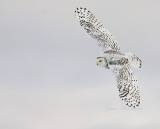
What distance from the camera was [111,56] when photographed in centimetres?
1248

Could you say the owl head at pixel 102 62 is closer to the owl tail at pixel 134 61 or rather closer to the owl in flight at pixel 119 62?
the owl in flight at pixel 119 62

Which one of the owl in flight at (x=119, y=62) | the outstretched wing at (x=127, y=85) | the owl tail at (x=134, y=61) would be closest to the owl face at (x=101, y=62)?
the owl in flight at (x=119, y=62)

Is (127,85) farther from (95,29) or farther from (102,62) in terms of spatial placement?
(95,29)

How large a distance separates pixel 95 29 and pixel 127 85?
7.04 ft

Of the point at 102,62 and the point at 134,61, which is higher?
the point at 134,61

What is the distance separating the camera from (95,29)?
13.8m

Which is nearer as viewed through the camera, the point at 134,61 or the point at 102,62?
the point at 102,62

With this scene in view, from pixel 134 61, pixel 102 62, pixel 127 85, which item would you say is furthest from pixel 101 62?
pixel 127 85

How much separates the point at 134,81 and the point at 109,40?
1.47m

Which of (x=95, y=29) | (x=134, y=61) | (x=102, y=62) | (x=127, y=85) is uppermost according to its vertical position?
(x=95, y=29)

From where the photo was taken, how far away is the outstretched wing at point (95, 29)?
13.1m

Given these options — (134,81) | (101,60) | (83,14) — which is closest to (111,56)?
(101,60)

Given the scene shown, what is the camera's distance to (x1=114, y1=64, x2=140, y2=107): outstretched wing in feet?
41.3

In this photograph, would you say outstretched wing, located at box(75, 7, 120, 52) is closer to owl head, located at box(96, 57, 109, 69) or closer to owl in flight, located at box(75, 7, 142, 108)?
owl in flight, located at box(75, 7, 142, 108)
